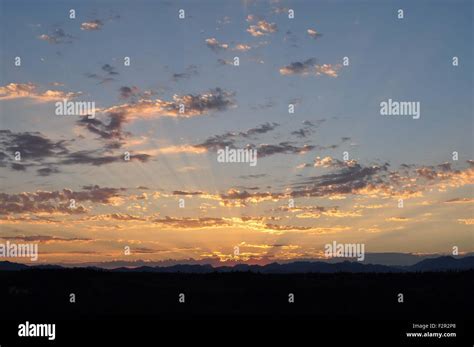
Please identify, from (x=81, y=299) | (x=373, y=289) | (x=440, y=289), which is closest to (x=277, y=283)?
(x=373, y=289)

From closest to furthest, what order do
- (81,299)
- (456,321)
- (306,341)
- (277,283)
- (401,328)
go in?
(306,341), (401,328), (456,321), (81,299), (277,283)

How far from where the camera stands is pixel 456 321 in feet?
130

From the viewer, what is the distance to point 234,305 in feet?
159

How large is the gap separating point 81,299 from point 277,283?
62.2ft

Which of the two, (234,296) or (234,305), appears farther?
(234,296)

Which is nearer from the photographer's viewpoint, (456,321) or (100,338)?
(100,338)

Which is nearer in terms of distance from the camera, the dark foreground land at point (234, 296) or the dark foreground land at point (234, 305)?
the dark foreground land at point (234, 305)

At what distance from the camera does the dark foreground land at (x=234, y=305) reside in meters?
35.4

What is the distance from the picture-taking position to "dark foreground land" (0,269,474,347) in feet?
116

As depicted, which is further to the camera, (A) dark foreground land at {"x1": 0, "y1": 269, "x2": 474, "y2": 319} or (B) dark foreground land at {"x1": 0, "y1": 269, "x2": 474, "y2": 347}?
(A) dark foreground land at {"x1": 0, "y1": 269, "x2": 474, "y2": 319}

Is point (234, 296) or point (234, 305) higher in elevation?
point (234, 296)

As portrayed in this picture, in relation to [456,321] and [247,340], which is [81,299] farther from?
[456,321]

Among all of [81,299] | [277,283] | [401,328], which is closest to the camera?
[401,328]

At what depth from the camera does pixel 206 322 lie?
40.1m
